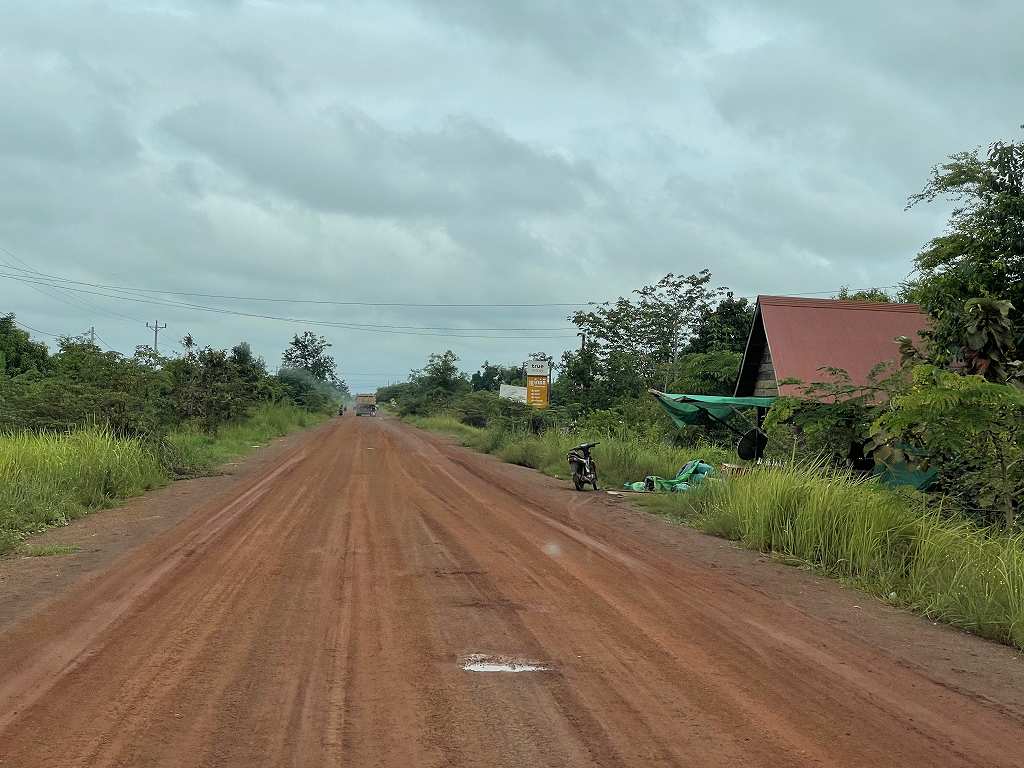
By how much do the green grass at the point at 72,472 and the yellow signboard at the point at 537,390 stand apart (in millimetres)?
17210

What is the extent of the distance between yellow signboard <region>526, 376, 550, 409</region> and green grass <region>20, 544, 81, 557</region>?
89.4 feet

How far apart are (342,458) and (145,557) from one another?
55.2 ft

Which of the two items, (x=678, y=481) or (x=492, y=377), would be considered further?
(x=492, y=377)

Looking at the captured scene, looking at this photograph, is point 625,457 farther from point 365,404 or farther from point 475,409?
point 365,404

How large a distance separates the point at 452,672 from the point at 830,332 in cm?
1870

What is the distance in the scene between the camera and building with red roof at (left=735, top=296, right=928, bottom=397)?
68.5ft

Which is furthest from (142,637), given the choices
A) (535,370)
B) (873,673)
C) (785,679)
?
(535,370)

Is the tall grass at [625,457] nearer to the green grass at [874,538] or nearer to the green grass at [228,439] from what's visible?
the green grass at [874,538]

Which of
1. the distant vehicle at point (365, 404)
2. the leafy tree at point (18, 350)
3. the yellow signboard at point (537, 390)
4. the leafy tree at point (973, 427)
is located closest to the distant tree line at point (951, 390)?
the leafy tree at point (973, 427)

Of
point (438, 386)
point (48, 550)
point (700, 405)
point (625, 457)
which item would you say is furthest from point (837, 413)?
point (438, 386)

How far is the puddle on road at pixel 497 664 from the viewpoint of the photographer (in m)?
5.59

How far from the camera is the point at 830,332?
21906 mm

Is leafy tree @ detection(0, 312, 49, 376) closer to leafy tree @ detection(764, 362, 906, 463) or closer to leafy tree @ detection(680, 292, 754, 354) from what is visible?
leafy tree @ detection(680, 292, 754, 354)

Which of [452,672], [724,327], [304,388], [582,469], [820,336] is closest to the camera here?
[452,672]
